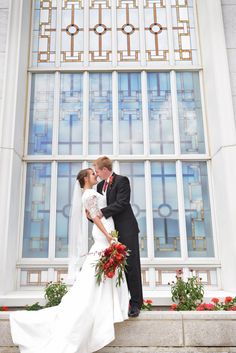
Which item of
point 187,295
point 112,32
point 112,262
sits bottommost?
point 187,295

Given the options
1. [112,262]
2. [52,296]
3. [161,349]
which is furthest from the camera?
[52,296]

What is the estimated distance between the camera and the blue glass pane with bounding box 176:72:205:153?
5.94m

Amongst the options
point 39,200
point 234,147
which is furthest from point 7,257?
point 234,147

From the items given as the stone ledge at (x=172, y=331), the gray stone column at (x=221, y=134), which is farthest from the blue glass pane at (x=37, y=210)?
the gray stone column at (x=221, y=134)

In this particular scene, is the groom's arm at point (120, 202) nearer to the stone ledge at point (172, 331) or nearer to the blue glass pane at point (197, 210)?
the stone ledge at point (172, 331)

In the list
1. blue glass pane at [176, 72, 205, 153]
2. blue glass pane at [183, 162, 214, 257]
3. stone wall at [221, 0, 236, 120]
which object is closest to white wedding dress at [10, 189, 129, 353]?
blue glass pane at [183, 162, 214, 257]

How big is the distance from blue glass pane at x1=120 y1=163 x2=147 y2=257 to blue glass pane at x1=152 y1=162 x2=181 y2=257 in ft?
0.61

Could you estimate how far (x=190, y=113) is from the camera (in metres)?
6.09

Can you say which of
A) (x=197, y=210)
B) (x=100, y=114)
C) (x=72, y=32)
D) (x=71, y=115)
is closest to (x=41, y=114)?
(x=71, y=115)

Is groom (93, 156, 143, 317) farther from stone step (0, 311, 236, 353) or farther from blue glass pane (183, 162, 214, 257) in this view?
blue glass pane (183, 162, 214, 257)

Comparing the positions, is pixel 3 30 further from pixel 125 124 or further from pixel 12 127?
pixel 125 124

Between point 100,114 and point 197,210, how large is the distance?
2.51m

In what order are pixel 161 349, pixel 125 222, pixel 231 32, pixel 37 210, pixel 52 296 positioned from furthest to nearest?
pixel 231 32, pixel 37 210, pixel 52 296, pixel 125 222, pixel 161 349

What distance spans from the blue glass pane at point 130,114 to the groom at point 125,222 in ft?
6.82
